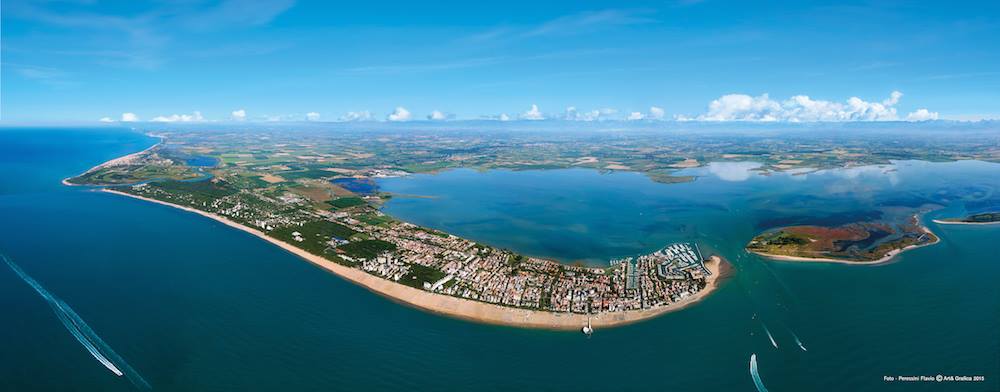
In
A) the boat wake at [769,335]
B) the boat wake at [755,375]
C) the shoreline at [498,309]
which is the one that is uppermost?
the shoreline at [498,309]

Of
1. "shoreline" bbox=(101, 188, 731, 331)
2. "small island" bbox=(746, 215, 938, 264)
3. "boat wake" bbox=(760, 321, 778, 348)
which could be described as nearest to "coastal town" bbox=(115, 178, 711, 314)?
"shoreline" bbox=(101, 188, 731, 331)

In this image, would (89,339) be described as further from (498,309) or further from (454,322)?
(498,309)

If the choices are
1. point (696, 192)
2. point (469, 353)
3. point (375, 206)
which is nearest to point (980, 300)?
point (469, 353)

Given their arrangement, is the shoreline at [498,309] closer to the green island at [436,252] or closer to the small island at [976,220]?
the green island at [436,252]

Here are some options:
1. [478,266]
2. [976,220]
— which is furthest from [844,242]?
[478,266]

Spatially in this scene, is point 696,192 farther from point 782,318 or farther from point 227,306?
point 227,306

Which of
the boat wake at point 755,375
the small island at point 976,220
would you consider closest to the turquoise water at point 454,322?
the boat wake at point 755,375

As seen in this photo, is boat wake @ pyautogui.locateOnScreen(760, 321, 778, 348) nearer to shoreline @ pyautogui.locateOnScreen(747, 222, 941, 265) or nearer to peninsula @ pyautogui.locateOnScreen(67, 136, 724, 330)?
peninsula @ pyautogui.locateOnScreen(67, 136, 724, 330)
